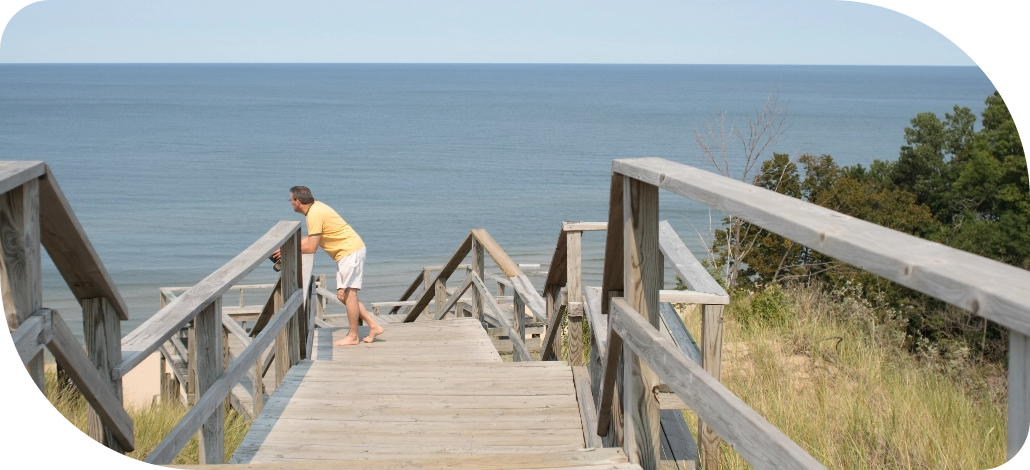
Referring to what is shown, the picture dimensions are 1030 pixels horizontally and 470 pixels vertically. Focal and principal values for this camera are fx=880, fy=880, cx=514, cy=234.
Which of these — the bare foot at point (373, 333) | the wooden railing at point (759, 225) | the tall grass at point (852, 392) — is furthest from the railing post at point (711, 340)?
the bare foot at point (373, 333)

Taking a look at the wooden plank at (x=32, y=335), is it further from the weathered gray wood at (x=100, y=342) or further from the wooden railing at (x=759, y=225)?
the wooden railing at (x=759, y=225)

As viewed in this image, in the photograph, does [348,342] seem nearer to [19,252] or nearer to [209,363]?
[209,363]

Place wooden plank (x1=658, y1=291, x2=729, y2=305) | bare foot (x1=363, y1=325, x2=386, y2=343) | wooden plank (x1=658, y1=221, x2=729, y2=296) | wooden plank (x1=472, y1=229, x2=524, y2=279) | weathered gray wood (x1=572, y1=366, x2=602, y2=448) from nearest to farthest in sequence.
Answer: wooden plank (x1=658, y1=291, x2=729, y2=305) < wooden plank (x1=658, y1=221, x2=729, y2=296) < weathered gray wood (x1=572, y1=366, x2=602, y2=448) < wooden plank (x1=472, y1=229, x2=524, y2=279) < bare foot (x1=363, y1=325, x2=386, y2=343)

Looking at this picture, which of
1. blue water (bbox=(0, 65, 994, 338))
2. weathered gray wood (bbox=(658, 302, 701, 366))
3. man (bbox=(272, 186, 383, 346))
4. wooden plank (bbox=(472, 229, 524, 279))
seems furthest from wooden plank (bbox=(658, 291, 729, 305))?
blue water (bbox=(0, 65, 994, 338))

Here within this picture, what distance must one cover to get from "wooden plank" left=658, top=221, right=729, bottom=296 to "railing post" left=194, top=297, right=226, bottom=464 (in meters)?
Result: 1.84

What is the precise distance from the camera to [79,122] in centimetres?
9112

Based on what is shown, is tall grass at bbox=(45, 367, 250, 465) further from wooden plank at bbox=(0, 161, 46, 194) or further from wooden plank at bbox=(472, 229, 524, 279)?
Result: wooden plank at bbox=(0, 161, 46, 194)

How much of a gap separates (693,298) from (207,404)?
6.06 feet

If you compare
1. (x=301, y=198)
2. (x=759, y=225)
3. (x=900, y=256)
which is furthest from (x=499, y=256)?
(x=900, y=256)

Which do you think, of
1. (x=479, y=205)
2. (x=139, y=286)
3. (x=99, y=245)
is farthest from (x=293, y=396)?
(x=479, y=205)

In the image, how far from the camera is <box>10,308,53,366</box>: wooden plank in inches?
79.7

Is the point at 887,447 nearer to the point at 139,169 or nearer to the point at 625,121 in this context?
the point at 139,169

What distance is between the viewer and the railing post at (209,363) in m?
3.24

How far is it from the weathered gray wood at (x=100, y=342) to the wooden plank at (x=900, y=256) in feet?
5.95
